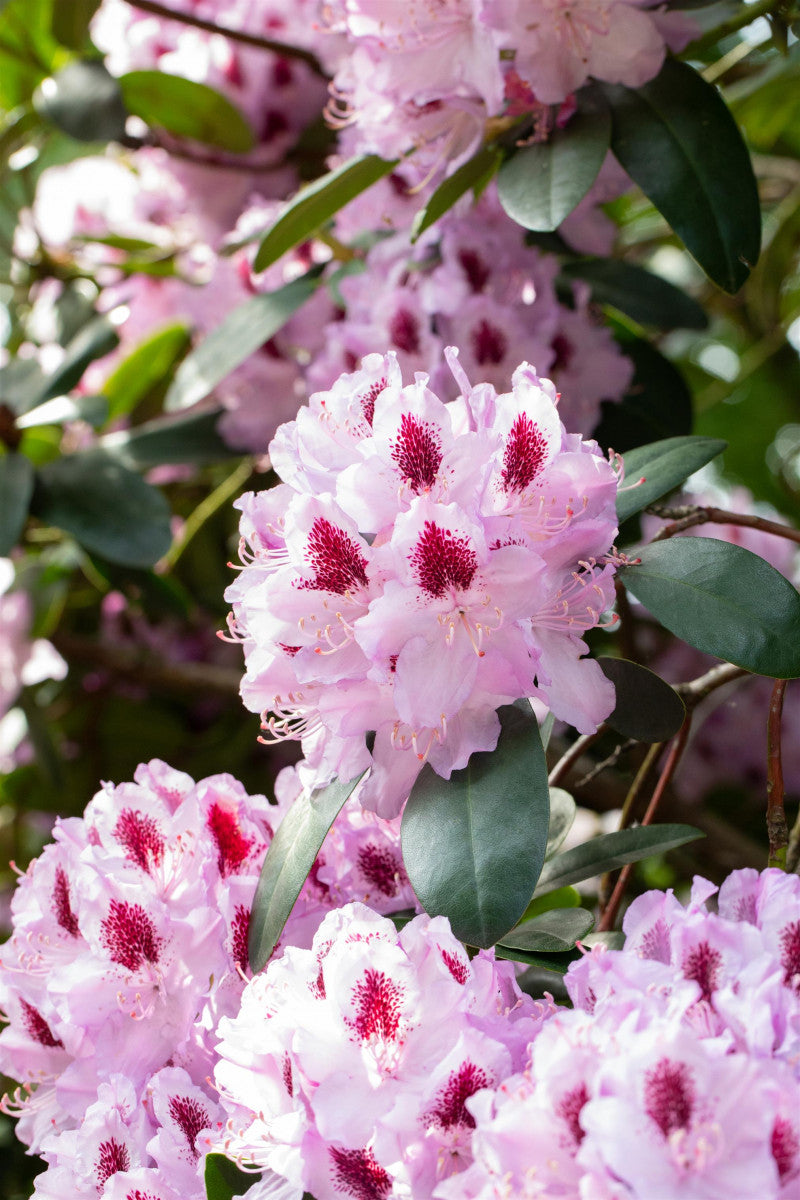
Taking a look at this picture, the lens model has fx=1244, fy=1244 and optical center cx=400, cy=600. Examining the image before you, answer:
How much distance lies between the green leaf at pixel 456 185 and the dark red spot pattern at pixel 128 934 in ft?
1.86

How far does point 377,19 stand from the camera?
3.21 feet

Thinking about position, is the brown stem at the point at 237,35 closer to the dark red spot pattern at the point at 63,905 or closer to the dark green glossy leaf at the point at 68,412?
the dark green glossy leaf at the point at 68,412

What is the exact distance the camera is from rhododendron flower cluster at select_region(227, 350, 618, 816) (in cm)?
64

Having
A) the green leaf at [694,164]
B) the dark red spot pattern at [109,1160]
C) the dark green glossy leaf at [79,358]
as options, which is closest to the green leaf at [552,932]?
the dark red spot pattern at [109,1160]

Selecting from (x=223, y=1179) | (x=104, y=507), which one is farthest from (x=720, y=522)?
(x=104, y=507)

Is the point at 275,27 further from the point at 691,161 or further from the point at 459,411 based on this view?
the point at 459,411

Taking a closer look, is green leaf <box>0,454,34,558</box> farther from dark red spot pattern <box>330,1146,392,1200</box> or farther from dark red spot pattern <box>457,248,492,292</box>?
dark red spot pattern <box>330,1146,392,1200</box>

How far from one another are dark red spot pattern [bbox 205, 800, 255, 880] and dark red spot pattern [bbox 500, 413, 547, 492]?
0.95 feet

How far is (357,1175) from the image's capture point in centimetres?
57

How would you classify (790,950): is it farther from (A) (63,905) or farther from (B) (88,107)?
(B) (88,107)

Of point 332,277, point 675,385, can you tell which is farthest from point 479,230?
point 675,385

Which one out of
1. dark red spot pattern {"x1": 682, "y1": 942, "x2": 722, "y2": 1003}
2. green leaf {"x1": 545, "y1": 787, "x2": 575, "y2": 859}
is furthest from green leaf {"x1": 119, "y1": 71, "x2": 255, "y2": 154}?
dark red spot pattern {"x1": 682, "y1": 942, "x2": 722, "y2": 1003}

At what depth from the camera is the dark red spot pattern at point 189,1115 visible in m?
0.68

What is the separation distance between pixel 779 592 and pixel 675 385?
0.63 meters
